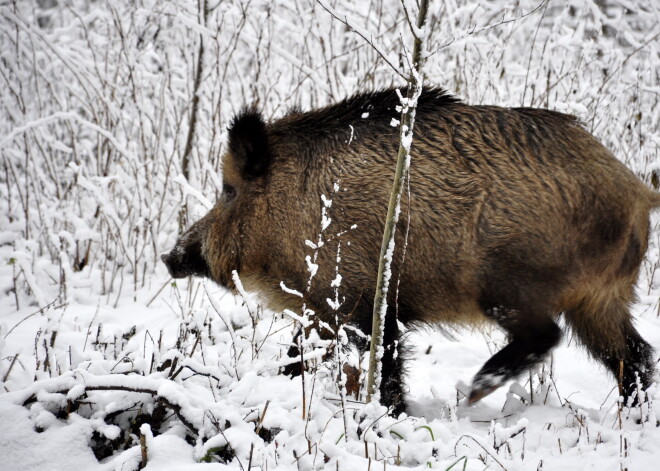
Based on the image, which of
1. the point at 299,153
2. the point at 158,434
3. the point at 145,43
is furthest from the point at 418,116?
the point at 145,43

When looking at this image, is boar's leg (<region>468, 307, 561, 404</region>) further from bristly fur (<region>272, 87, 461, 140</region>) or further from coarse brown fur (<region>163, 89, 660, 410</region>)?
bristly fur (<region>272, 87, 461, 140</region>)

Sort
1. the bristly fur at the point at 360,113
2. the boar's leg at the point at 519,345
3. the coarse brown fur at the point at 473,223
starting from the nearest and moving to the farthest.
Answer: the coarse brown fur at the point at 473,223 < the boar's leg at the point at 519,345 < the bristly fur at the point at 360,113

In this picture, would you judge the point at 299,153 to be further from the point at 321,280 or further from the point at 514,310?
the point at 514,310

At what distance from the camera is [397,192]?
209cm

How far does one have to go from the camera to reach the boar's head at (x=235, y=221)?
3184 mm

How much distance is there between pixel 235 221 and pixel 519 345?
1643 millimetres

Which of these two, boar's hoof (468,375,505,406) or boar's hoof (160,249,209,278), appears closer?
boar's hoof (468,375,505,406)

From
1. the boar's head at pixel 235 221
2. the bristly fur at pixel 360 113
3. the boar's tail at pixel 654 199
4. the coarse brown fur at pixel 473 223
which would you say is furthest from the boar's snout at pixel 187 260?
the boar's tail at pixel 654 199

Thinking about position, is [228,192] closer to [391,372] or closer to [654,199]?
[391,372]

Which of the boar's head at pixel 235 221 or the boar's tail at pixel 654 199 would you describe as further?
the boar's head at pixel 235 221

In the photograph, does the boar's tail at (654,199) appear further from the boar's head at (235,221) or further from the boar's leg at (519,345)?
the boar's head at (235,221)

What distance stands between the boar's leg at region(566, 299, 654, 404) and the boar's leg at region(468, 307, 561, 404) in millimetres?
266

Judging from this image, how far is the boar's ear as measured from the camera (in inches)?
125

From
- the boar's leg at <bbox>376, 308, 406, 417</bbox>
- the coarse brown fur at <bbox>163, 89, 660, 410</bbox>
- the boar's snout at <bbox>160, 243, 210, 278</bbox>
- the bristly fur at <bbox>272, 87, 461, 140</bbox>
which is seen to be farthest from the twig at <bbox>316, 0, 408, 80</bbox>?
Result: the boar's snout at <bbox>160, 243, 210, 278</bbox>
